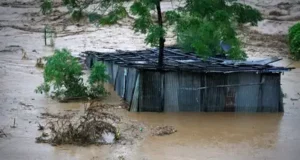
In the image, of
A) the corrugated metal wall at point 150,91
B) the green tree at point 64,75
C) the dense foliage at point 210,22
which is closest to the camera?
the dense foliage at point 210,22

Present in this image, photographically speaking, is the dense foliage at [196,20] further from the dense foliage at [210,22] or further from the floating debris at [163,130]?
the floating debris at [163,130]

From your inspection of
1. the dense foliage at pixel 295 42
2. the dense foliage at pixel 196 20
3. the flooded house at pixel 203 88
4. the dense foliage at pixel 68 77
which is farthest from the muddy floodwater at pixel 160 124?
the dense foliage at pixel 196 20

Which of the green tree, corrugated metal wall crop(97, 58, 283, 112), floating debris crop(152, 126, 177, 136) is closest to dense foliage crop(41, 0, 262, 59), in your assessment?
corrugated metal wall crop(97, 58, 283, 112)

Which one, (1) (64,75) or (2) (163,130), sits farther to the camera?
(1) (64,75)

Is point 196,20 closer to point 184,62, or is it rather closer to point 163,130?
point 163,130

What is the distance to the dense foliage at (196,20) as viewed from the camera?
1180 cm

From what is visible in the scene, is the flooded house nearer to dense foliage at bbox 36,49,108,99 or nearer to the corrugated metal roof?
the corrugated metal roof

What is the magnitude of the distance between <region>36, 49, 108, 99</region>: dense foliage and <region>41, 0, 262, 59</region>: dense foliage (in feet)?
5.82

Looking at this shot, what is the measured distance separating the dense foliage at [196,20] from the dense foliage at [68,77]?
1773 millimetres

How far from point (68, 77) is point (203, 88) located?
12.5 ft

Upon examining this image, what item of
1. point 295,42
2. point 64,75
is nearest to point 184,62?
point 64,75

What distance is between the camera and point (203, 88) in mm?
13578

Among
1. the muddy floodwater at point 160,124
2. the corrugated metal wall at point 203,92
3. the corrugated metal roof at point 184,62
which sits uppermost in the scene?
Answer: the corrugated metal roof at point 184,62

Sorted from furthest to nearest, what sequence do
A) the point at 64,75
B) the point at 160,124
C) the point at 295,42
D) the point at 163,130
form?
the point at 295,42 → the point at 64,75 → the point at 160,124 → the point at 163,130
